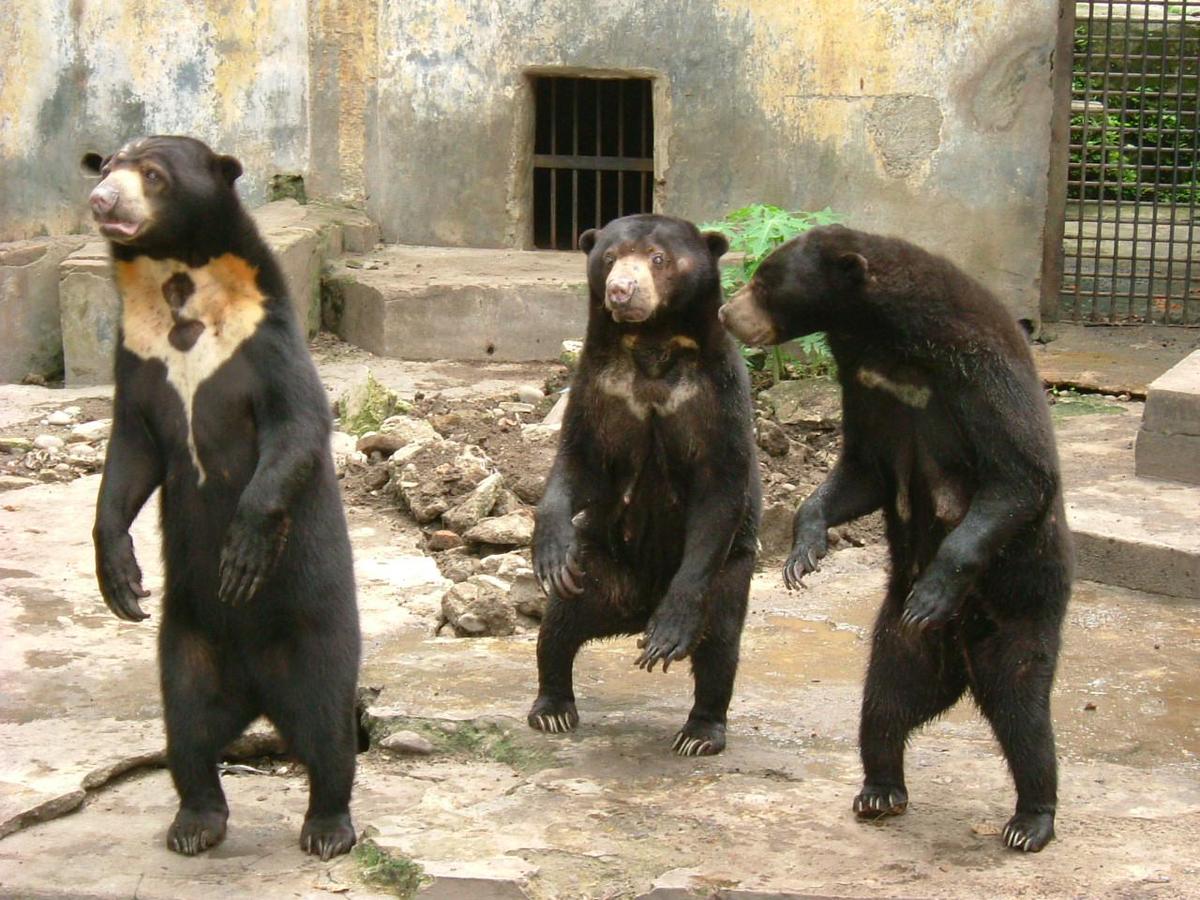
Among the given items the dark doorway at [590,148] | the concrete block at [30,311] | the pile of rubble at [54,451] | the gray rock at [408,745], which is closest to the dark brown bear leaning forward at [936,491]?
the gray rock at [408,745]

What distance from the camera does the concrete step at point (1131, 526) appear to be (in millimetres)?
6844

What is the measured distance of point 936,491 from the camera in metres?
4.47

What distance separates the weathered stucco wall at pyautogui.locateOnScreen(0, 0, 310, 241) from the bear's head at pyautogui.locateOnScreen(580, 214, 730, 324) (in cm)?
659

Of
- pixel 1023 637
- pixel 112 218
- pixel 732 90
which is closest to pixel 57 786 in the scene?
pixel 112 218

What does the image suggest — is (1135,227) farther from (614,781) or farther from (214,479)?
(214,479)

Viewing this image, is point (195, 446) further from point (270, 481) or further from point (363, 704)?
point (363, 704)

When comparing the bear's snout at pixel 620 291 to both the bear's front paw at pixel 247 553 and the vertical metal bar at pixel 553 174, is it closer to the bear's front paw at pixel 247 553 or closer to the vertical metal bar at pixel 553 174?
the bear's front paw at pixel 247 553

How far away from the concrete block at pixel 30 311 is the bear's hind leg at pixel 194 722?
653 centimetres

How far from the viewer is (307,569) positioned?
4.38 meters

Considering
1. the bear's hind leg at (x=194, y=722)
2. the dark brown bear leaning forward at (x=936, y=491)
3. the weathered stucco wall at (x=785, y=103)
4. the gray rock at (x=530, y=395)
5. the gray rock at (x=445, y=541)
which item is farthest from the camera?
the weathered stucco wall at (x=785, y=103)

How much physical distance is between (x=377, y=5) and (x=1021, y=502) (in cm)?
786

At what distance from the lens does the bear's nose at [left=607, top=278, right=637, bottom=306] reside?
4.93 m

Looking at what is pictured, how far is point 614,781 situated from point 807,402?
13.7 ft

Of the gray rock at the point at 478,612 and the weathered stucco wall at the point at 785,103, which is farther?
the weathered stucco wall at the point at 785,103
